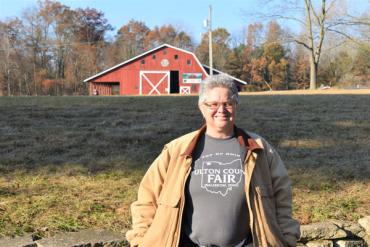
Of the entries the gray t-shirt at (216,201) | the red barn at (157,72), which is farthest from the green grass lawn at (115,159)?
the red barn at (157,72)

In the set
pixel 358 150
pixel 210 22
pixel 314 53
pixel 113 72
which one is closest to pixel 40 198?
pixel 358 150

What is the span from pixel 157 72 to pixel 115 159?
32877 mm

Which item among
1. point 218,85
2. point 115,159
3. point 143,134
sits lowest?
point 115,159

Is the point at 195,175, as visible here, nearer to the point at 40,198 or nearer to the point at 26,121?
the point at 40,198

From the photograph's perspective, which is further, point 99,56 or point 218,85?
point 99,56

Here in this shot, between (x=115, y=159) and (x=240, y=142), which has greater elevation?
(x=240, y=142)

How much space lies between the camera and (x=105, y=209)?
4207 millimetres

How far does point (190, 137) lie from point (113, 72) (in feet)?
121

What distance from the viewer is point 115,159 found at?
19.0 ft

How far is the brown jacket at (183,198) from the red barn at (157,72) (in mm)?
35167

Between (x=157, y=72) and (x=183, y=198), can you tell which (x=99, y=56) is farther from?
(x=183, y=198)

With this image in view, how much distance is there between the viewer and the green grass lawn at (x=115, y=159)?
13.6 feet

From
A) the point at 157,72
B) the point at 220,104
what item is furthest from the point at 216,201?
the point at 157,72

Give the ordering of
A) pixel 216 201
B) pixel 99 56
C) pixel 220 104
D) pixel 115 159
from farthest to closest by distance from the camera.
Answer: pixel 99 56, pixel 115 159, pixel 220 104, pixel 216 201
